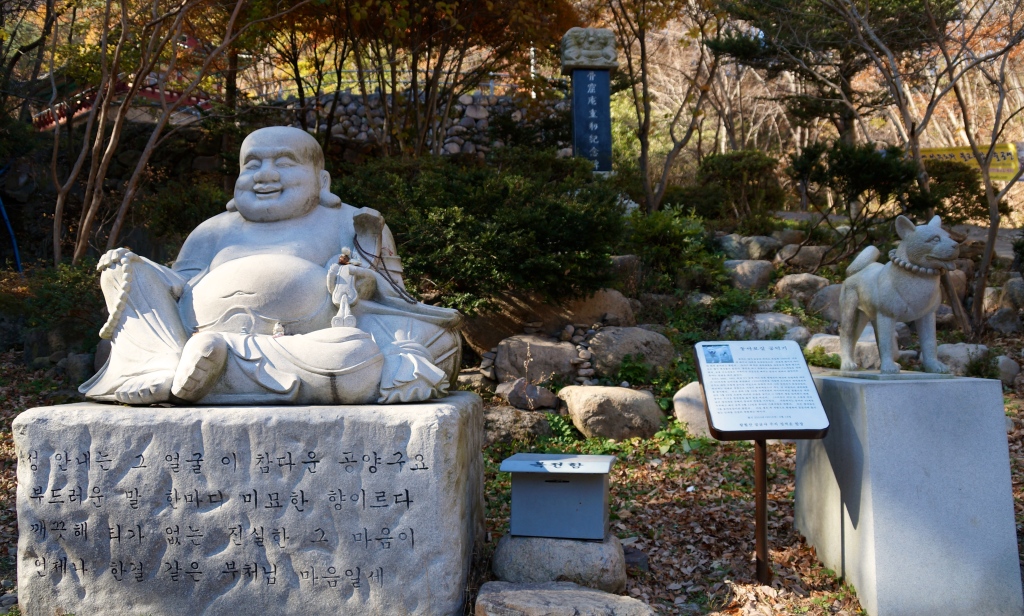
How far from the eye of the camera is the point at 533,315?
760 centimetres

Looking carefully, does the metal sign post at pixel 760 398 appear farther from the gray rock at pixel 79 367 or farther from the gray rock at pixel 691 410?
the gray rock at pixel 79 367

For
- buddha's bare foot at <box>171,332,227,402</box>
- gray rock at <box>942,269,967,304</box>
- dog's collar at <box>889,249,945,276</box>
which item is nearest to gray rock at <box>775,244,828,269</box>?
gray rock at <box>942,269,967,304</box>

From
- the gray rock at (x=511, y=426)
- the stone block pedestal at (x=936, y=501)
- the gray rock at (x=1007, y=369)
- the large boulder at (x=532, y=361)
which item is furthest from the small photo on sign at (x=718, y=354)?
the gray rock at (x=1007, y=369)

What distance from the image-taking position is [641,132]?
37.8ft

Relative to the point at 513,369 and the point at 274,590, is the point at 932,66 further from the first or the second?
the point at 274,590

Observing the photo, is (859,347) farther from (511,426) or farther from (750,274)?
(511,426)

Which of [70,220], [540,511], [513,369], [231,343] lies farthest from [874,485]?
[70,220]

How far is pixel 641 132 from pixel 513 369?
5843 millimetres

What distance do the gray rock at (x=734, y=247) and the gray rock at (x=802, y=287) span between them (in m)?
1.38

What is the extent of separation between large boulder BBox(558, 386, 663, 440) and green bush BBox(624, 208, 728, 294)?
2.94 meters

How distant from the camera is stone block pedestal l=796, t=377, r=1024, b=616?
11.1 ft

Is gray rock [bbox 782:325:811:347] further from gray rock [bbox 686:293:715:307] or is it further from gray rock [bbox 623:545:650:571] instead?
gray rock [bbox 623:545:650:571]

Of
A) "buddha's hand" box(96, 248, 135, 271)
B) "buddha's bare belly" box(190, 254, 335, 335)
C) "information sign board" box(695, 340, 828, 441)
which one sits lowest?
"information sign board" box(695, 340, 828, 441)

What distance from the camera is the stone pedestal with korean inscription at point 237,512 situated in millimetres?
3291
